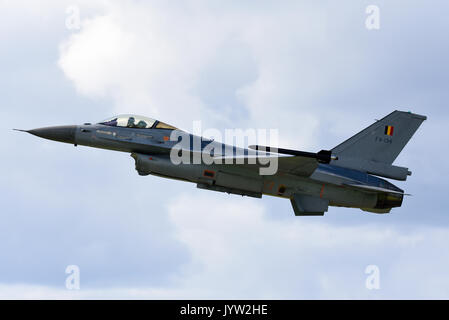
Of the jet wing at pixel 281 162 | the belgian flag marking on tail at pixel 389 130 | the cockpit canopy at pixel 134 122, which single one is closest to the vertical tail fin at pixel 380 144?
the belgian flag marking on tail at pixel 389 130

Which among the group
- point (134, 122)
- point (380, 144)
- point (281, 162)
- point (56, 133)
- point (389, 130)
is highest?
point (389, 130)

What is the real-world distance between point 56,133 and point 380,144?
13.8 meters

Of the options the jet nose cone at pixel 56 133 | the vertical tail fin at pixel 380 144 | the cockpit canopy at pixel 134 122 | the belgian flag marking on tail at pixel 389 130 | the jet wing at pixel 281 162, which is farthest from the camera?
the belgian flag marking on tail at pixel 389 130

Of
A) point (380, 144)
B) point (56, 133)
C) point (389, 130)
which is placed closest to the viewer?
point (56, 133)

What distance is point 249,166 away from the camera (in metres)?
27.1

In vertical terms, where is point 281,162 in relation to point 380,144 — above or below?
below

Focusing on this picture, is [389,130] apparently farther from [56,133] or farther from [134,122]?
[56,133]

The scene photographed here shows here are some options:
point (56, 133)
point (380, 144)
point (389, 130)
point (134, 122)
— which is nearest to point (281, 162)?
point (380, 144)

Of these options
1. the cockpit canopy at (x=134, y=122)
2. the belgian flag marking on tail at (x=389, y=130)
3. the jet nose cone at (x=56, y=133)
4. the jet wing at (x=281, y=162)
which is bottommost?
the jet wing at (x=281, y=162)

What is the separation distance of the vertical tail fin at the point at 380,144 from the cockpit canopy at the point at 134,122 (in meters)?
7.73

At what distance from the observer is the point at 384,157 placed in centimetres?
2983

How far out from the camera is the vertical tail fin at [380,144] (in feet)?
96.8

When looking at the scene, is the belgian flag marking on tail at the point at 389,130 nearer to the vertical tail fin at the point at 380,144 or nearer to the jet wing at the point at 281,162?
the vertical tail fin at the point at 380,144

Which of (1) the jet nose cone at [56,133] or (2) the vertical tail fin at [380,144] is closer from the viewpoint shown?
(1) the jet nose cone at [56,133]
